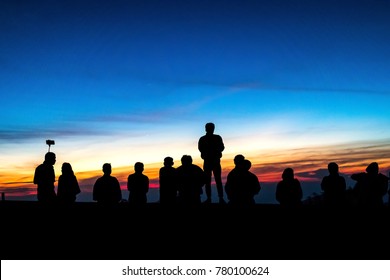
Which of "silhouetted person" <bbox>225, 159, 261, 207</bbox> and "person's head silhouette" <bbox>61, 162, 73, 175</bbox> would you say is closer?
"silhouetted person" <bbox>225, 159, 261, 207</bbox>

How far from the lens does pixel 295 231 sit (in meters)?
8.11

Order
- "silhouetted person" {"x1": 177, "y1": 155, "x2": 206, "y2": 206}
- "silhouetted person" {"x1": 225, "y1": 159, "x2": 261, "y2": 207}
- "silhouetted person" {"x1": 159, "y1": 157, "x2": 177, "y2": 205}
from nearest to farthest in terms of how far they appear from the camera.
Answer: "silhouetted person" {"x1": 225, "y1": 159, "x2": 261, "y2": 207} < "silhouetted person" {"x1": 177, "y1": 155, "x2": 206, "y2": 206} < "silhouetted person" {"x1": 159, "y1": 157, "x2": 177, "y2": 205}

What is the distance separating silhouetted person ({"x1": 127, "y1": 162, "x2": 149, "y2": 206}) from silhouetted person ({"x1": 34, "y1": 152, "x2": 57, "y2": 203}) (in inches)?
77.9

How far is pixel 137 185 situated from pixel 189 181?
5.54 feet

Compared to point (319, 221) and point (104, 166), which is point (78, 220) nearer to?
point (104, 166)

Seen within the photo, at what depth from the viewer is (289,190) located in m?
9.98

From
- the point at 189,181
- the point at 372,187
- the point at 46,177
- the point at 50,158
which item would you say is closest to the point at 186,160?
the point at 189,181

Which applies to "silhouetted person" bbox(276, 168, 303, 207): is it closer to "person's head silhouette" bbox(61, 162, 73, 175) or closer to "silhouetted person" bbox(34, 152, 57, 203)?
"person's head silhouette" bbox(61, 162, 73, 175)

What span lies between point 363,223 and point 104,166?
5.62 meters

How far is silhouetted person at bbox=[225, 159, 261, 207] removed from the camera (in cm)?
938

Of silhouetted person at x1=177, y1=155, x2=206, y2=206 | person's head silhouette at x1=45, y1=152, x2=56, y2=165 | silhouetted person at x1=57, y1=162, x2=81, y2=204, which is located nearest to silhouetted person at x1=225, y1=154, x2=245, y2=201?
silhouetted person at x1=177, y1=155, x2=206, y2=206

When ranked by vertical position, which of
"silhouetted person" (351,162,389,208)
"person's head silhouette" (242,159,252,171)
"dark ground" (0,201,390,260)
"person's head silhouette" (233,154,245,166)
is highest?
"person's head silhouette" (233,154,245,166)

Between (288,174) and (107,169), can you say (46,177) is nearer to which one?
(107,169)
